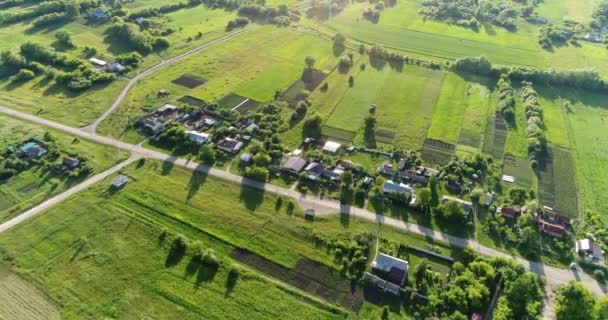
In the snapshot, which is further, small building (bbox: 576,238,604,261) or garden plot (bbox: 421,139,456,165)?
garden plot (bbox: 421,139,456,165)

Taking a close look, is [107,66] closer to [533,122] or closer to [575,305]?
[533,122]

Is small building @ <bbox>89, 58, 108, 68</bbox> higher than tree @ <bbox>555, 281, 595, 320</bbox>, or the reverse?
small building @ <bbox>89, 58, 108, 68</bbox>

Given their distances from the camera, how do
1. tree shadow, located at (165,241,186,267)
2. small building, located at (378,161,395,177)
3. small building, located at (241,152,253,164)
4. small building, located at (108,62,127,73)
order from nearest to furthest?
tree shadow, located at (165,241,186,267)
small building, located at (378,161,395,177)
small building, located at (241,152,253,164)
small building, located at (108,62,127,73)

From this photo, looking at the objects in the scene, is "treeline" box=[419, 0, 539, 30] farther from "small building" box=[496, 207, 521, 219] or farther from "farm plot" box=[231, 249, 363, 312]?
"farm plot" box=[231, 249, 363, 312]

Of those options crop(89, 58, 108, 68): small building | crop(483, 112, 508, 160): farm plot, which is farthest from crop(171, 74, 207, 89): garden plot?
crop(483, 112, 508, 160): farm plot

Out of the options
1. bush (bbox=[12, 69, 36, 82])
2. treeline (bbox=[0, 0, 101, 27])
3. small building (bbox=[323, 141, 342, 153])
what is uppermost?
treeline (bbox=[0, 0, 101, 27])

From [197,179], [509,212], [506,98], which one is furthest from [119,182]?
[506,98]

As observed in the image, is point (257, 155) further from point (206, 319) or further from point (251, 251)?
point (206, 319)
